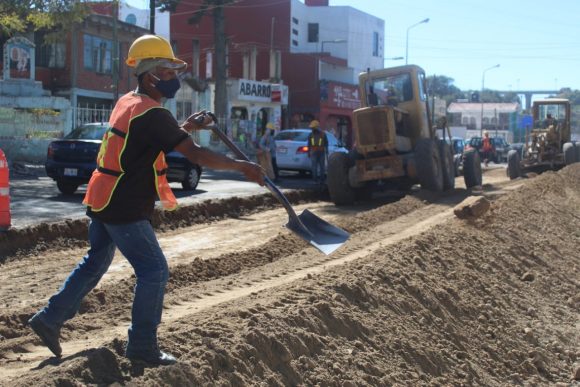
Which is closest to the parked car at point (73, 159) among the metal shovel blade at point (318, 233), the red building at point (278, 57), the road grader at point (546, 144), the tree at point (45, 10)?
the tree at point (45, 10)

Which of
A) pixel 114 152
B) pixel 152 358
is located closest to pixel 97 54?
pixel 114 152

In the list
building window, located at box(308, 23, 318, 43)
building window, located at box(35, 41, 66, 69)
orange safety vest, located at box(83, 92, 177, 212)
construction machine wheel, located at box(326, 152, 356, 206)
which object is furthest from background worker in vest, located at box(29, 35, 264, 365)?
building window, located at box(308, 23, 318, 43)

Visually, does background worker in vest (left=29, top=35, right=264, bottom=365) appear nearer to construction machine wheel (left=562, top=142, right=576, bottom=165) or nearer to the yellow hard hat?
the yellow hard hat

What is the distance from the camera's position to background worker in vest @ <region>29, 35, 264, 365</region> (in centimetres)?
468

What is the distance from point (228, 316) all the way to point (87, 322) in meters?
1.41

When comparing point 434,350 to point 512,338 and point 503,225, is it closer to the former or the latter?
point 512,338

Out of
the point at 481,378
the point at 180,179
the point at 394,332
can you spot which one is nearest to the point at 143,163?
the point at 394,332

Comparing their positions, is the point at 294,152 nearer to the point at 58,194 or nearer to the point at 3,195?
the point at 58,194

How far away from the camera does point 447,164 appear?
19.0 meters

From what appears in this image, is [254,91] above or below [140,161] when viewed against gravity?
above

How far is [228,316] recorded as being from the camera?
5.88m

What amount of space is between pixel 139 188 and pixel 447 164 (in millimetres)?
14929

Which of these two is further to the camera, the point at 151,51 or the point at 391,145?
the point at 391,145

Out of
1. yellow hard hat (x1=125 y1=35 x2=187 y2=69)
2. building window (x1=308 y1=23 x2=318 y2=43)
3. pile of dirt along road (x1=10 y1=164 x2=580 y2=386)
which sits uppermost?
building window (x1=308 y1=23 x2=318 y2=43)
